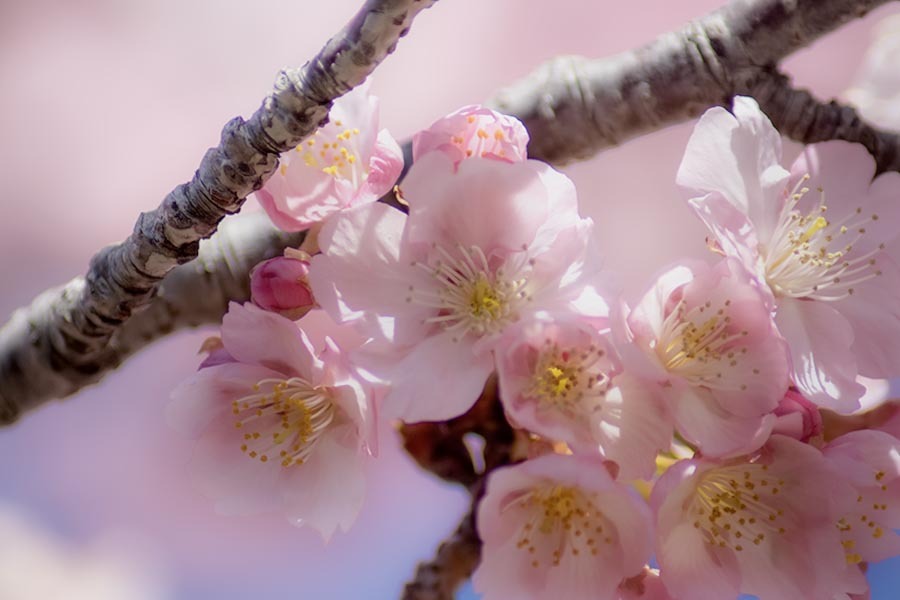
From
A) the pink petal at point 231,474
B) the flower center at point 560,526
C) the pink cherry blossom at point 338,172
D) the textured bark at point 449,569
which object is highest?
the pink cherry blossom at point 338,172

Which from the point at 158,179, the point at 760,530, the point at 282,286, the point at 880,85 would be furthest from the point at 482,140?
the point at 158,179

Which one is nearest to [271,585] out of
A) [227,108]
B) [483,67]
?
[227,108]

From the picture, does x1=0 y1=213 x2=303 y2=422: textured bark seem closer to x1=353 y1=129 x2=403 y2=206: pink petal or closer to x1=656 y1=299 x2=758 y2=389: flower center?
x1=353 y1=129 x2=403 y2=206: pink petal

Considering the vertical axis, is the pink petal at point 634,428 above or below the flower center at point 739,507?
above

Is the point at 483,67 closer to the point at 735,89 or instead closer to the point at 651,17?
the point at 651,17

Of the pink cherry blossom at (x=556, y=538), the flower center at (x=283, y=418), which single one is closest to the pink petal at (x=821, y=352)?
the pink cherry blossom at (x=556, y=538)

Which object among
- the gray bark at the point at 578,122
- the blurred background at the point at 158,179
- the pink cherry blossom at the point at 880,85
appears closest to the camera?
the gray bark at the point at 578,122

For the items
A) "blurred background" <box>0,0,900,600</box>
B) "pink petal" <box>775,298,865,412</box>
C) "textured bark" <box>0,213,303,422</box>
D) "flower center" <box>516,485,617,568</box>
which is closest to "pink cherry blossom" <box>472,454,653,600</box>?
"flower center" <box>516,485,617,568</box>

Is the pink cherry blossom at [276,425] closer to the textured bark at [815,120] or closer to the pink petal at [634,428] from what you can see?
the pink petal at [634,428]
